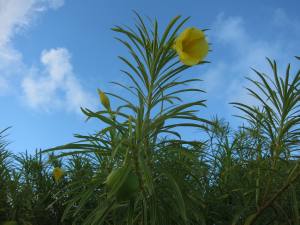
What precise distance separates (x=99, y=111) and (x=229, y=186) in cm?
61

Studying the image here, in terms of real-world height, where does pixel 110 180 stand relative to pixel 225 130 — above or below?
below

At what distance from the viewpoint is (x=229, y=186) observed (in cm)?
157

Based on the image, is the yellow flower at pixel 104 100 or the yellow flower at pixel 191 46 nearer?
the yellow flower at pixel 191 46

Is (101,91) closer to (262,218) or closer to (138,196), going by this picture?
(138,196)

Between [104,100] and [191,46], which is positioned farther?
[104,100]

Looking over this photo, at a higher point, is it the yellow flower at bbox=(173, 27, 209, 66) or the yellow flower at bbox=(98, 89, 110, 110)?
the yellow flower at bbox=(173, 27, 209, 66)

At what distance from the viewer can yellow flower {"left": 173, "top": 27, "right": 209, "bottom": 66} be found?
1253mm

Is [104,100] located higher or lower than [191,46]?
lower

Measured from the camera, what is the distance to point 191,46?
4.25ft

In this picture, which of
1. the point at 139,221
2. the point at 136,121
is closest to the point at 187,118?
the point at 136,121

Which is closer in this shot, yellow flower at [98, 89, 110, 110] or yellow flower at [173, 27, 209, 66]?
yellow flower at [173, 27, 209, 66]

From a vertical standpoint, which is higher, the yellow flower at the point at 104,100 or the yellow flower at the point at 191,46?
the yellow flower at the point at 191,46

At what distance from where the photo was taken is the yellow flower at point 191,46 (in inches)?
49.3

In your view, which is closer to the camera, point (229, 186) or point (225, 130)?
point (229, 186)
